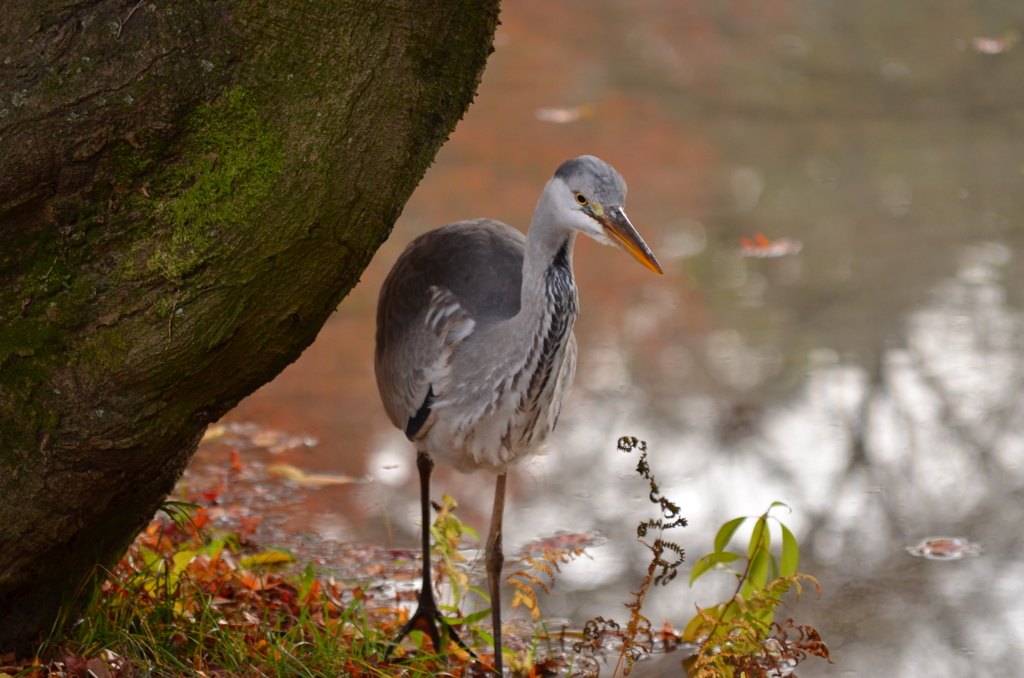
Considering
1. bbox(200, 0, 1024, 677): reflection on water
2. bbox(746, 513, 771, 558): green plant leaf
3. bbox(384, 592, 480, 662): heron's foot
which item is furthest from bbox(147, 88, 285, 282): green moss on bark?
bbox(200, 0, 1024, 677): reflection on water

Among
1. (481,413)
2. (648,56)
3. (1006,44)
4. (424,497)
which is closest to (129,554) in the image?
(424,497)

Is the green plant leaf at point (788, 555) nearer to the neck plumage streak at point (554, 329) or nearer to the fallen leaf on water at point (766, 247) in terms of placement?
the neck plumage streak at point (554, 329)

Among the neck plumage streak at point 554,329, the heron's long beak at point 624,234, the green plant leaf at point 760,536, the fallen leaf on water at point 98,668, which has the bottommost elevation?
the fallen leaf on water at point 98,668

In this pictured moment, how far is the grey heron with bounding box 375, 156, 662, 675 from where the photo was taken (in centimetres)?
321

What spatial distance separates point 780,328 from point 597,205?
3220mm

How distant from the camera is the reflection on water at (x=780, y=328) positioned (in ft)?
14.0

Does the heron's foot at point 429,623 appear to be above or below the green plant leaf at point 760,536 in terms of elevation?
below

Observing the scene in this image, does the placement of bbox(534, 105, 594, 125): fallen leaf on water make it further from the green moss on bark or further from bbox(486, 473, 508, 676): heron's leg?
the green moss on bark

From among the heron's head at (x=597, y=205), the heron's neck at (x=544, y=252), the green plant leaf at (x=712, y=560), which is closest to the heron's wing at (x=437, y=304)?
the heron's neck at (x=544, y=252)

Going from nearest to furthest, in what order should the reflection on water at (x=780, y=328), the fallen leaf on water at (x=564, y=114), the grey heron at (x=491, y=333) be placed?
the grey heron at (x=491, y=333) < the reflection on water at (x=780, y=328) < the fallen leaf on water at (x=564, y=114)

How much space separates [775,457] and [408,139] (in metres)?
2.90

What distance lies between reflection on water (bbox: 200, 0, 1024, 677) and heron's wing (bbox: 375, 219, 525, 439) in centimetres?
100

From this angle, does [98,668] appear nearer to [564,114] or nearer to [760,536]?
[760,536]

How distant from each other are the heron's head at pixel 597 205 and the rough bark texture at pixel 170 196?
54 centimetres
